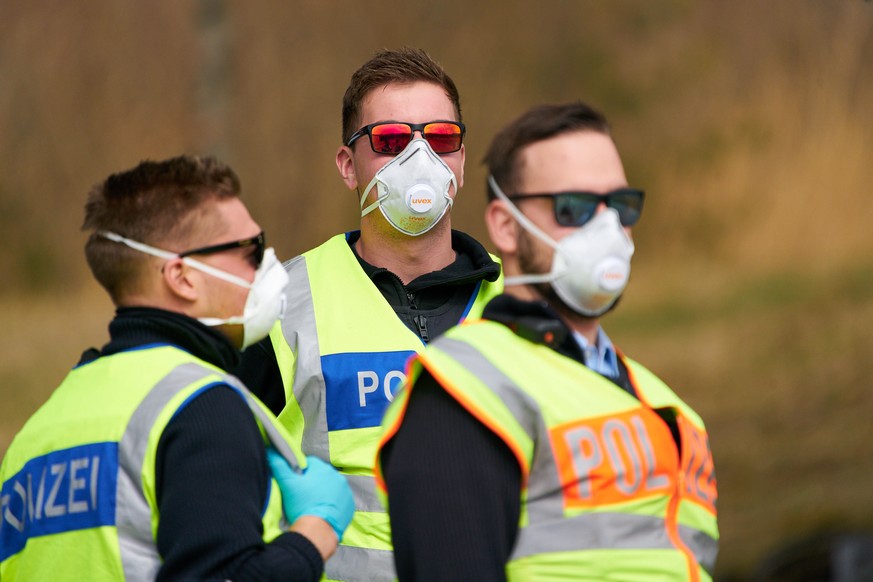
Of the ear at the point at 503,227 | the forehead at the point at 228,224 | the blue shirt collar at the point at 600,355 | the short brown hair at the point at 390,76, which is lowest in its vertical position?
the blue shirt collar at the point at 600,355

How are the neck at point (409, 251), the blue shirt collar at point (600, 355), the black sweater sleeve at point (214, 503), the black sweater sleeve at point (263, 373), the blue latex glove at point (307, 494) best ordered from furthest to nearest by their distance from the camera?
the neck at point (409, 251), the black sweater sleeve at point (263, 373), the blue latex glove at point (307, 494), the blue shirt collar at point (600, 355), the black sweater sleeve at point (214, 503)

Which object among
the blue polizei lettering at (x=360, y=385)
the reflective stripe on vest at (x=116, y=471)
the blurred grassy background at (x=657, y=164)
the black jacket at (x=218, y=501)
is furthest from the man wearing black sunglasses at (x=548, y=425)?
the blurred grassy background at (x=657, y=164)

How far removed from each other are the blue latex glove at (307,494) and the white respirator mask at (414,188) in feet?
3.32

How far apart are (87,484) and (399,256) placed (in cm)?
128

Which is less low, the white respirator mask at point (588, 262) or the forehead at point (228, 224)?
the forehead at point (228, 224)

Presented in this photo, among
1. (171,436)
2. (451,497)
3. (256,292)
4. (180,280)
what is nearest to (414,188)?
(256,292)

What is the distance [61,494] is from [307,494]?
44 cm

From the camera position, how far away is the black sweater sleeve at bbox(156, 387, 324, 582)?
2.11 meters

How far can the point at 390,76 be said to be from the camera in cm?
333

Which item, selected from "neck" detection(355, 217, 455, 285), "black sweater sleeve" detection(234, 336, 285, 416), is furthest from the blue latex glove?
"neck" detection(355, 217, 455, 285)

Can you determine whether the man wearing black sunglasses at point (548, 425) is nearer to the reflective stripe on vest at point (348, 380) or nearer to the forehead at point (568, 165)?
the forehead at point (568, 165)

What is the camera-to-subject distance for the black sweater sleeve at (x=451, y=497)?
1.97 metres

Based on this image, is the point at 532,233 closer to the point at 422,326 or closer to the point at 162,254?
the point at 162,254

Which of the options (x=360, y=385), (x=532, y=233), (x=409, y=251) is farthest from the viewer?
(x=409, y=251)
